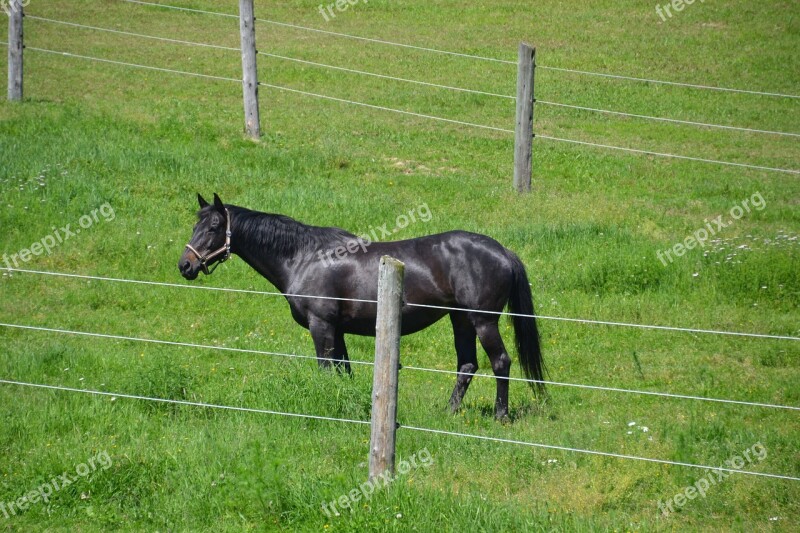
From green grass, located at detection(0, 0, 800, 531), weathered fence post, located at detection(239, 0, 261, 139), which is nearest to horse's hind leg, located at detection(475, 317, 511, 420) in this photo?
green grass, located at detection(0, 0, 800, 531)

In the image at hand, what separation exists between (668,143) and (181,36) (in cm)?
1249

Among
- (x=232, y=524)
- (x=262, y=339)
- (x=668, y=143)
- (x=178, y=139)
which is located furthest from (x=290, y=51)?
(x=232, y=524)

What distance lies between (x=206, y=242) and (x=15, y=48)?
906cm

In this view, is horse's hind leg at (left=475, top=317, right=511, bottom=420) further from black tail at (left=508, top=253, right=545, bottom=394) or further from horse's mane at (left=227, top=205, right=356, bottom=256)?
horse's mane at (left=227, top=205, right=356, bottom=256)

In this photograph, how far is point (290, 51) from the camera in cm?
2245

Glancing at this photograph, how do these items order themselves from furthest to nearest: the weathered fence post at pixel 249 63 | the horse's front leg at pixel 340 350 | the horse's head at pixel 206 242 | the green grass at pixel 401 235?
the weathered fence post at pixel 249 63 < the horse's head at pixel 206 242 < the horse's front leg at pixel 340 350 < the green grass at pixel 401 235

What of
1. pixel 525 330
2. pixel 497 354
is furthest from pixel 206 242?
pixel 525 330

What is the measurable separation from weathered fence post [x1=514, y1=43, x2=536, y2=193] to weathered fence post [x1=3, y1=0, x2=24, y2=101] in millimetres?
8508

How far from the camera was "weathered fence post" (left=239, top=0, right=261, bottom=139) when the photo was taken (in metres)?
15.3

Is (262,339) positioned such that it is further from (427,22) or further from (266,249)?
(427,22)

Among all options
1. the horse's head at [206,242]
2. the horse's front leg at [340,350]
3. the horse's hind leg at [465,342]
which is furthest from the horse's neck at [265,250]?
→ the horse's hind leg at [465,342]

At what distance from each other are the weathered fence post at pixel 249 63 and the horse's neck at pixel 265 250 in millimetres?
6882

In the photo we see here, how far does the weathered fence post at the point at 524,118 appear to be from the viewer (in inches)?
535

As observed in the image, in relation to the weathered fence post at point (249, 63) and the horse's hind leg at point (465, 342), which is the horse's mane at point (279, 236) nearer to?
the horse's hind leg at point (465, 342)
